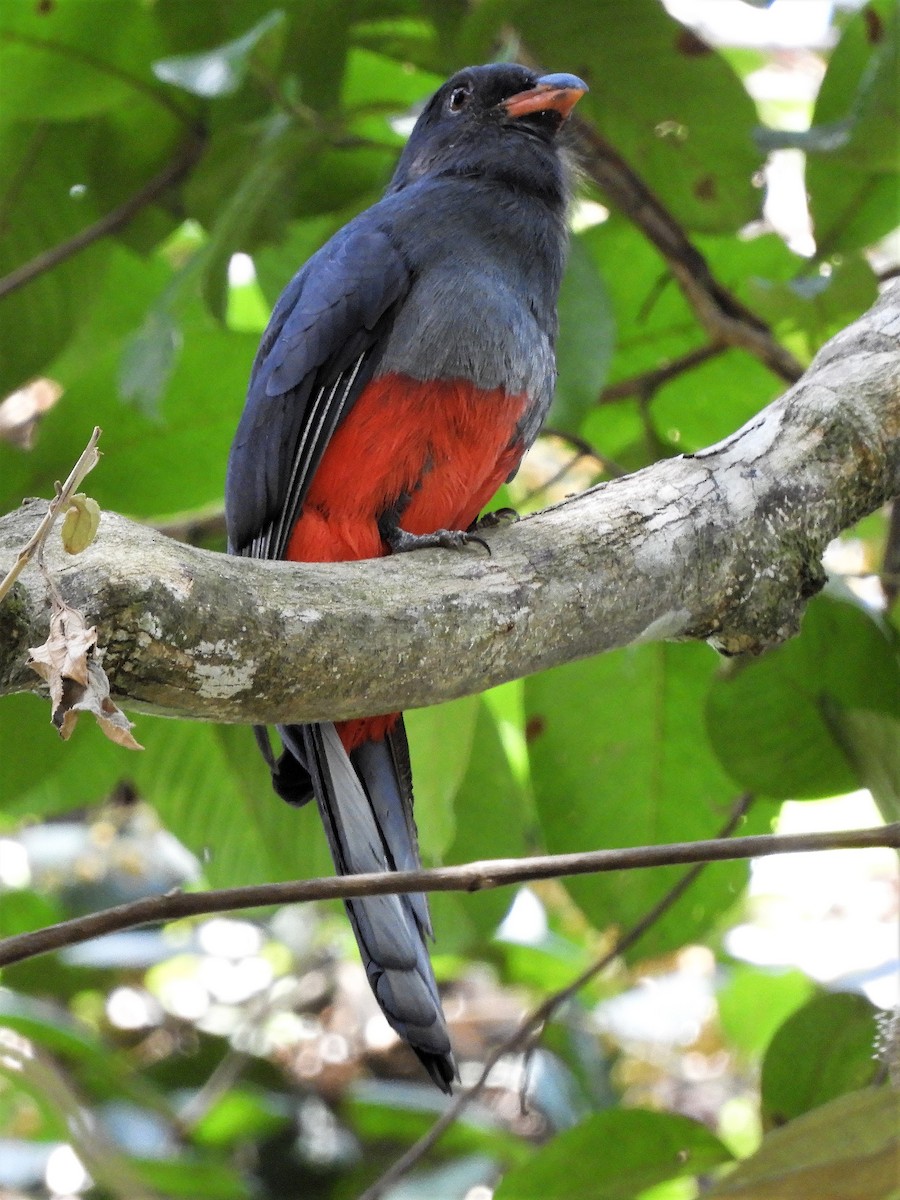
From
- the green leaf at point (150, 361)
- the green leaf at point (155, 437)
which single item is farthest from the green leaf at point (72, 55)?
the green leaf at point (150, 361)

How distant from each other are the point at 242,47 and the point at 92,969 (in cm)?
270

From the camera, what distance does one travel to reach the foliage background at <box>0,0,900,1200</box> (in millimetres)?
2613

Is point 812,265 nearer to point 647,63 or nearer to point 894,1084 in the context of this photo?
point 647,63

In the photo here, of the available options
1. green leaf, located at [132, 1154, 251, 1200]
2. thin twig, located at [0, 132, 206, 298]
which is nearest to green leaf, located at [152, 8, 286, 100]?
thin twig, located at [0, 132, 206, 298]

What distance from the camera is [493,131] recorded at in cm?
336

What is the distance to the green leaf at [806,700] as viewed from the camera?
2574 millimetres

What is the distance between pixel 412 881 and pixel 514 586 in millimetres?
638

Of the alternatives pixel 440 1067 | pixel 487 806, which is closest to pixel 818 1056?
pixel 440 1067

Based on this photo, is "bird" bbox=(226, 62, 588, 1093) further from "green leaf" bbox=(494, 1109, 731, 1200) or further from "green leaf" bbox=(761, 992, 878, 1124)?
"green leaf" bbox=(761, 992, 878, 1124)

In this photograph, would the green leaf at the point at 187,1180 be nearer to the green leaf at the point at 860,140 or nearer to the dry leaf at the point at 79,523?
the dry leaf at the point at 79,523

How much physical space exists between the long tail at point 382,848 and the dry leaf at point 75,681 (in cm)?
89

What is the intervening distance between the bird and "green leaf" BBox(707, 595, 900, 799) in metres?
0.64

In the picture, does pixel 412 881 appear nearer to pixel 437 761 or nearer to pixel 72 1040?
Result: pixel 437 761

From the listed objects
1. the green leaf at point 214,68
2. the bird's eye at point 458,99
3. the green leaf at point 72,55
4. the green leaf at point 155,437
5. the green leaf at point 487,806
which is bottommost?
the green leaf at point 487,806
